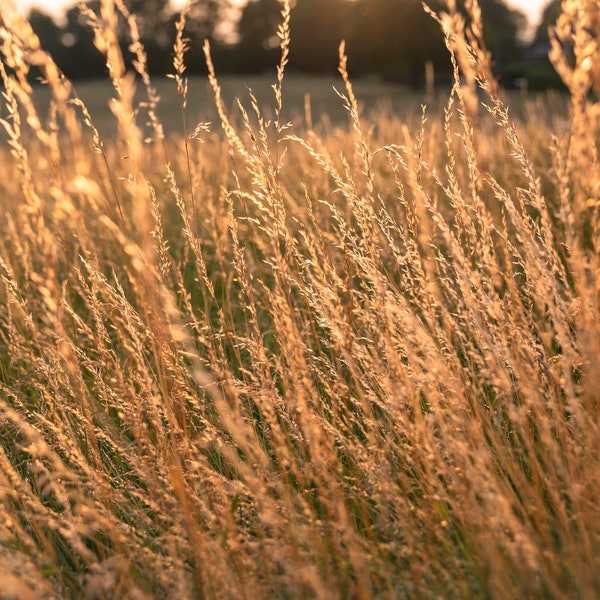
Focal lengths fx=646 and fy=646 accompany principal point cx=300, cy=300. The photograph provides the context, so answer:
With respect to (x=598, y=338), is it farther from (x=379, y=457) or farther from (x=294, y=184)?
(x=294, y=184)

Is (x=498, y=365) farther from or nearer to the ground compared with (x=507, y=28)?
nearer to the ground

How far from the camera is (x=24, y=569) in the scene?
4.69ft

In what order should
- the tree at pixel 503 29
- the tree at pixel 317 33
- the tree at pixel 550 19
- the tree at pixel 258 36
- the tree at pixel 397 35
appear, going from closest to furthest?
the tree at pixel 550 19 → the tree at pixel 397 35 → the tree at pixel 503 29 → the tree at pixel 317 33 → the tree at pixel 258 36

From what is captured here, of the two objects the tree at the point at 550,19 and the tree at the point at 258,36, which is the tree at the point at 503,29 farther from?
the tree at the point at 258,36

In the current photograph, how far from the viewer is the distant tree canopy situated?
35.9 m

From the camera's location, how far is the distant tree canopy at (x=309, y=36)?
118 feet

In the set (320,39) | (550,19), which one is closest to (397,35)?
(320,39)

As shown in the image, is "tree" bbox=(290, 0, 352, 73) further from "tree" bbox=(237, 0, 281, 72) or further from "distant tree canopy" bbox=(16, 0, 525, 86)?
"tree" bbox=(237, 0, 281, 72)

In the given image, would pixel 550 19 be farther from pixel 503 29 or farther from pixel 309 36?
pixel 309 36

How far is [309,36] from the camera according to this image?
50.2 meters

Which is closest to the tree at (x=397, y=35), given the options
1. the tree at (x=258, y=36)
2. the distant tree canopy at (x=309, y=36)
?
the distant tree canopy at (x=309, y=36)

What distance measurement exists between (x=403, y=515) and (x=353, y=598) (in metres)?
0.22

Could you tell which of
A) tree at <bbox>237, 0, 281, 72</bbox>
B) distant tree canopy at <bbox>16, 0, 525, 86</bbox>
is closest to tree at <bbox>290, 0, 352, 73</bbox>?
distant tree canopy at <bbox>16, 0, 525, 86</bbox>

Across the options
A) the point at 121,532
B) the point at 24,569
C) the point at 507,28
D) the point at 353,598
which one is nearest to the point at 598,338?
the point at 353,598
